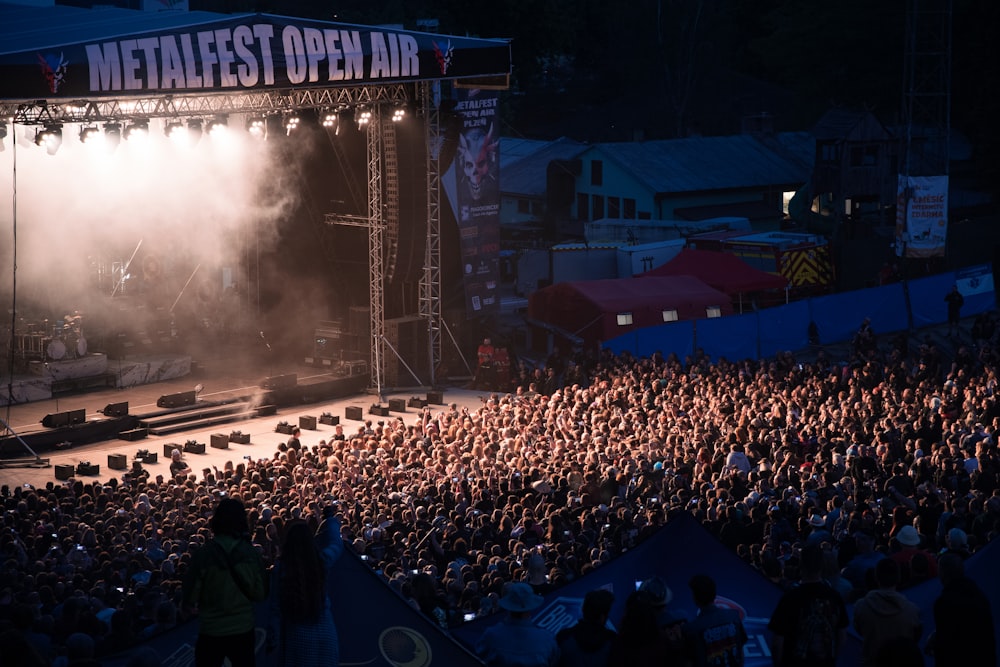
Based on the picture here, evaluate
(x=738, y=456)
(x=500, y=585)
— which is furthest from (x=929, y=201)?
(x=500, y=585)

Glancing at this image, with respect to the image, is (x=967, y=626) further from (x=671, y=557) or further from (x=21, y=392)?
(x=21, y=392)

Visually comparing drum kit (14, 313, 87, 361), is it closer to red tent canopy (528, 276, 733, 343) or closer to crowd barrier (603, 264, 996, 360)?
red tent canopy (528, 276, 733, 343)

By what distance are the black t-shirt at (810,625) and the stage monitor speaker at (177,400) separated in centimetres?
2020

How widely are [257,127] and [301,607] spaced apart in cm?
2207

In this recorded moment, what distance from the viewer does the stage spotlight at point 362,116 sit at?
26719mm

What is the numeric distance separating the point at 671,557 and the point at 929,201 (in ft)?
85.0

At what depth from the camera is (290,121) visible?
2714 cm

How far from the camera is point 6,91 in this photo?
63.9 feet

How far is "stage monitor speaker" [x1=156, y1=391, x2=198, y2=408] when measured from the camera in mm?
25188

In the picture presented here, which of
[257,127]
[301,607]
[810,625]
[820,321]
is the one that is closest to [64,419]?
[257,127]

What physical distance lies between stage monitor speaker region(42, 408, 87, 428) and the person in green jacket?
17653 mm

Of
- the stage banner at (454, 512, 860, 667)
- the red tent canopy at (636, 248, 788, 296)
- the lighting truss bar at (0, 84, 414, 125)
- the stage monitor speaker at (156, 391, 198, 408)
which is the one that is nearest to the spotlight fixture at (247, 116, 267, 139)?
the lighting truss bar at (0, 84, 414, 125)

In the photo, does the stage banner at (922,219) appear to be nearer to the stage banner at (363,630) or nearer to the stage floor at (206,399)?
the stage floor at (206,399)

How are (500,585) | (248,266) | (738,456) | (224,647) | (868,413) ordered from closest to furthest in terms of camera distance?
(224,647) < (500,585) < (738,456) < (868,413) < (248,266)
